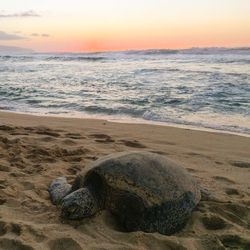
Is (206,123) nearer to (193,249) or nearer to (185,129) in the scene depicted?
(185,129)

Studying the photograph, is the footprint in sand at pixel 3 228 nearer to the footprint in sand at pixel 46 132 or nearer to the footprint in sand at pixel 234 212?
the footprint in sand at pixel 234 212

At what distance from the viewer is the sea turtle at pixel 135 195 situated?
285 centimetres

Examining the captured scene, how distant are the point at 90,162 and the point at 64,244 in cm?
183

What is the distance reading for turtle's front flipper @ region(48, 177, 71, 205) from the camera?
10.8 ft

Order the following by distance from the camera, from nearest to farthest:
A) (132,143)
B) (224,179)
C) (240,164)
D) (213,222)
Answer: (213,222), (224,179), (240,164), (132,143)

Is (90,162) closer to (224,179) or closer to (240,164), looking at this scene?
(224,179)

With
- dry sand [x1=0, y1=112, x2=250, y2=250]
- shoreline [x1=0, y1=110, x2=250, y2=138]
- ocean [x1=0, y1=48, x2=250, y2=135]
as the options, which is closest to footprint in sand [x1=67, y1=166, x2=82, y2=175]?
dry sand [x1=0, y1=112, x2=250, y2=250]

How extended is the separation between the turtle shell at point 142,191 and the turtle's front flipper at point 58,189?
227mm

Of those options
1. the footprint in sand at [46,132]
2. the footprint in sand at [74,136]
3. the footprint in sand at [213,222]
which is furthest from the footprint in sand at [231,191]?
the footprint in sand at [46,132]

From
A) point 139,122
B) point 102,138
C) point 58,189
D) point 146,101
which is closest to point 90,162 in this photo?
point 58,189

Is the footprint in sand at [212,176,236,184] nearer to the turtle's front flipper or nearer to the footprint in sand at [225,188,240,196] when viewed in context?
the footprint in sand at [225,188,240,196]

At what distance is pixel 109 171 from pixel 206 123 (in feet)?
14.4

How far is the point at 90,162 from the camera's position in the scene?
4426mm

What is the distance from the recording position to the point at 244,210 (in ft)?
10.8
